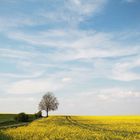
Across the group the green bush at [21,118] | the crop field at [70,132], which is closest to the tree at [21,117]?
the green bush at [21,118]

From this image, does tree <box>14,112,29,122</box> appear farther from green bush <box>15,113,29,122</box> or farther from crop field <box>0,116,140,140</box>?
crop field <box>0,116,140,140</box>

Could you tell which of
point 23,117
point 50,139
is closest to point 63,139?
point 50,139

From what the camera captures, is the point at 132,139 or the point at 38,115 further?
the point at 38,115

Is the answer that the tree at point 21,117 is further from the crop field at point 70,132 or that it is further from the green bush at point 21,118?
the crop field at point 70,132

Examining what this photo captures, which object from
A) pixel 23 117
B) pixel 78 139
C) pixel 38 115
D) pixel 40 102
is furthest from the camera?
pixel 40 102

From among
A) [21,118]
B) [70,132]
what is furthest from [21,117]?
[70,132]

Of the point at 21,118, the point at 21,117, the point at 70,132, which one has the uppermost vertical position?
the point at 21,117

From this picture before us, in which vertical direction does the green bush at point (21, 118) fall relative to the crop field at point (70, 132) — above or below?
above

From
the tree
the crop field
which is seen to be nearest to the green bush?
the tree

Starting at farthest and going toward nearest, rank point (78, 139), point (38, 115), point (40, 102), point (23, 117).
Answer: point (40, 102) → point (38, 115) → point (23, 117) → point (78, 139)

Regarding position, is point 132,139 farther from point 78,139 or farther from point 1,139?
point 1,139

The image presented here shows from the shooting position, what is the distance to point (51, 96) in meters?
146

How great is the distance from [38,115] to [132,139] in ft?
320

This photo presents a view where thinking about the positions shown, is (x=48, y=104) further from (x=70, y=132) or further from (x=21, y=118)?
(x=70, y=132)
